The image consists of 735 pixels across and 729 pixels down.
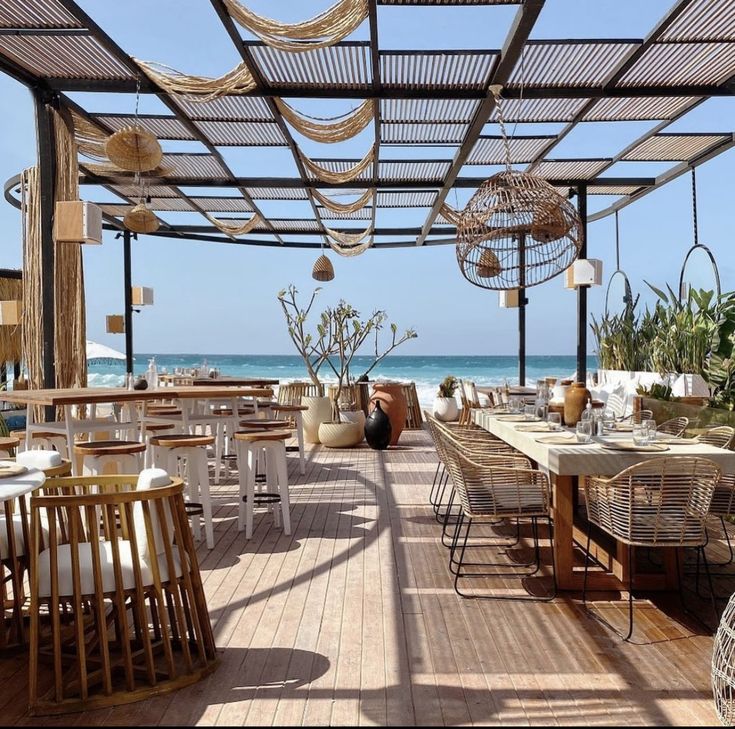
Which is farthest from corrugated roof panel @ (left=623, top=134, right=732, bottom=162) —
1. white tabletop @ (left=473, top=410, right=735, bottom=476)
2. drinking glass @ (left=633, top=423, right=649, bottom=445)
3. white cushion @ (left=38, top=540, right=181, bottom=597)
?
white cushion @ (left=38, top=540, right=181, bottom=597)

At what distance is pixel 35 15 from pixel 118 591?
4.49 m

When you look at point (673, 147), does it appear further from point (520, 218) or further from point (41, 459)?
point (41, 459)

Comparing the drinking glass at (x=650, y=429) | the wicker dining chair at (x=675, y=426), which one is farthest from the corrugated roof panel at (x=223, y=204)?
the drinking glass at (x=650, y=429)

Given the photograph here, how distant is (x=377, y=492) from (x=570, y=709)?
14.2 feet

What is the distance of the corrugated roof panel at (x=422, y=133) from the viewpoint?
777 centimetres

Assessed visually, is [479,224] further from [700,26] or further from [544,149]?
[544,149]

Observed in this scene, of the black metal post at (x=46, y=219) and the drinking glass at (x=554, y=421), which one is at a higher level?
the black metal post at (x=46, y=219)

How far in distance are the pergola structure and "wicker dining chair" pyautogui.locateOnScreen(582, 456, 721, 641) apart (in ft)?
10.9

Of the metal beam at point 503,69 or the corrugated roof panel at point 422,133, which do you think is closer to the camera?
the metal beam at point 503,69

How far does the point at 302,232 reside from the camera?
43.2 ft

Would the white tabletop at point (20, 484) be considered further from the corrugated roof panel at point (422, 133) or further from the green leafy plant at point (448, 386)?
the green leafy plant at point (448, 386)

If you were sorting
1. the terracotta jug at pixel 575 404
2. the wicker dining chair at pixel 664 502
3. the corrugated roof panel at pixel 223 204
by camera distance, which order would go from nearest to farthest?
1. the wicker dining chair at pixel 664 502
2. the terracotta jug at pixel 575 404
3. the corrugated roof panel at pixel 223 204

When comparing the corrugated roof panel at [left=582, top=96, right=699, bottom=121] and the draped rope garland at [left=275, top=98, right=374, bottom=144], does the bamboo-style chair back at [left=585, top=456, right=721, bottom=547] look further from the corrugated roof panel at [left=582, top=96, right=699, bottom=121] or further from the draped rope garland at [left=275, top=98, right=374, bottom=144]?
the draped rope garland at [left=275, top=98, right=374, bottom=144]

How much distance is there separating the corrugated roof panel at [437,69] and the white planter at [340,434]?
15.6 ft
